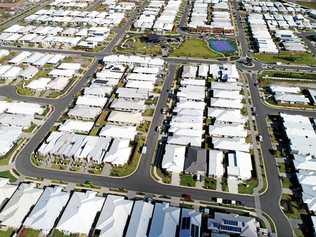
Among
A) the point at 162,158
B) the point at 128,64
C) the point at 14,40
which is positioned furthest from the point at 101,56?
the point at 162,158

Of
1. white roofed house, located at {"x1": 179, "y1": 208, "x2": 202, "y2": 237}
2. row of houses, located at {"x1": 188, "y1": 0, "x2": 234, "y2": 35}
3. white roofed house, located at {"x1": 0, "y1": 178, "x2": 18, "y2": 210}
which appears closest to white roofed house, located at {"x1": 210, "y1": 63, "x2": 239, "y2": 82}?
row of houses, located at {"x1": 188, "y1": 0, "x2": 234, "y2": 35}

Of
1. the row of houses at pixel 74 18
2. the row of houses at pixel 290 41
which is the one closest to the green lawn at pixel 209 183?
the row of houses at pixel 290 41

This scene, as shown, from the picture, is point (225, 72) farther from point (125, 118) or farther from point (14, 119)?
point (14, 119)

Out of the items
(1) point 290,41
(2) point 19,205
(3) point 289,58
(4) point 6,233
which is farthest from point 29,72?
(1) point 290,41

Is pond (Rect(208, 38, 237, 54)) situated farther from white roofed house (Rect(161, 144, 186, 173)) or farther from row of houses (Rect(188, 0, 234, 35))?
→ white roofed house (Rect(161, 144, 186, 173))

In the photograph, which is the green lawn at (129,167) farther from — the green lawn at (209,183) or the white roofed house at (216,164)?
the white roofed house at (216,164)
